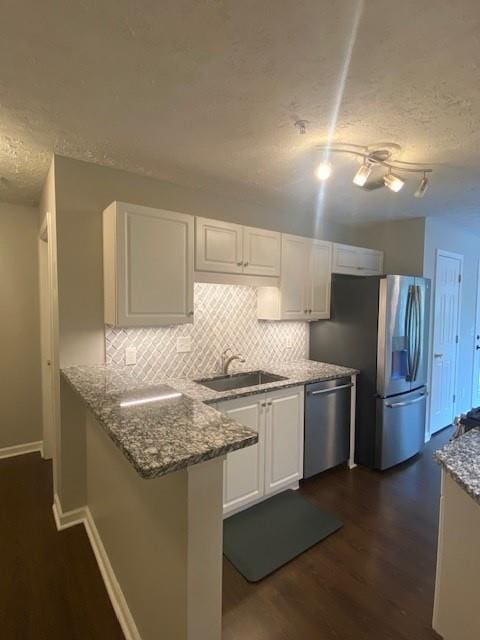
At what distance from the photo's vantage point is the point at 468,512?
130 centimetres

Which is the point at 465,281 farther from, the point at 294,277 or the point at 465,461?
the point at 465,461

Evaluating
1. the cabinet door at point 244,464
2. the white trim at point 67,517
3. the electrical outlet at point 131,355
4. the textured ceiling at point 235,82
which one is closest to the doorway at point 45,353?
the white trim at point 67,517

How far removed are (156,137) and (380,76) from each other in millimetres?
1187

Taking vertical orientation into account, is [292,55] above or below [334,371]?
above

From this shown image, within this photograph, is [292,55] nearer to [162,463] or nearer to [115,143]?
[115,143]

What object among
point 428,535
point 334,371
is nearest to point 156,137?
point 334,371

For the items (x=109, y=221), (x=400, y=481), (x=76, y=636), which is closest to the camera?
(x=76, y=636)

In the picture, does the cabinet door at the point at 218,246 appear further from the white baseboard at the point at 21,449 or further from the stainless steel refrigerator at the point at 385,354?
the white baseboard at the point at 21,449

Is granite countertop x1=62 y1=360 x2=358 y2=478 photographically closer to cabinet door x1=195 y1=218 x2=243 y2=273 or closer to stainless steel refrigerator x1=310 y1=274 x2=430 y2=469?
cabinet door x1=195 y1=218 x2=243 y2=273

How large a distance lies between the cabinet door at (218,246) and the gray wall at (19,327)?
1984 millimetres

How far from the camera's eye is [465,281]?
421 cm

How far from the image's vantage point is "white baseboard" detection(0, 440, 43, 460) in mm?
3244

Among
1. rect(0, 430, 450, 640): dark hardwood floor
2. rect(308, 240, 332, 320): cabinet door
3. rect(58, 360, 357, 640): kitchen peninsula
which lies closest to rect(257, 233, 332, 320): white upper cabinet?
rect(308, 240, 332, 320): cabinet door

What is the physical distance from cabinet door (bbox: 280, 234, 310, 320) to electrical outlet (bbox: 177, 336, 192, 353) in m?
0.87
